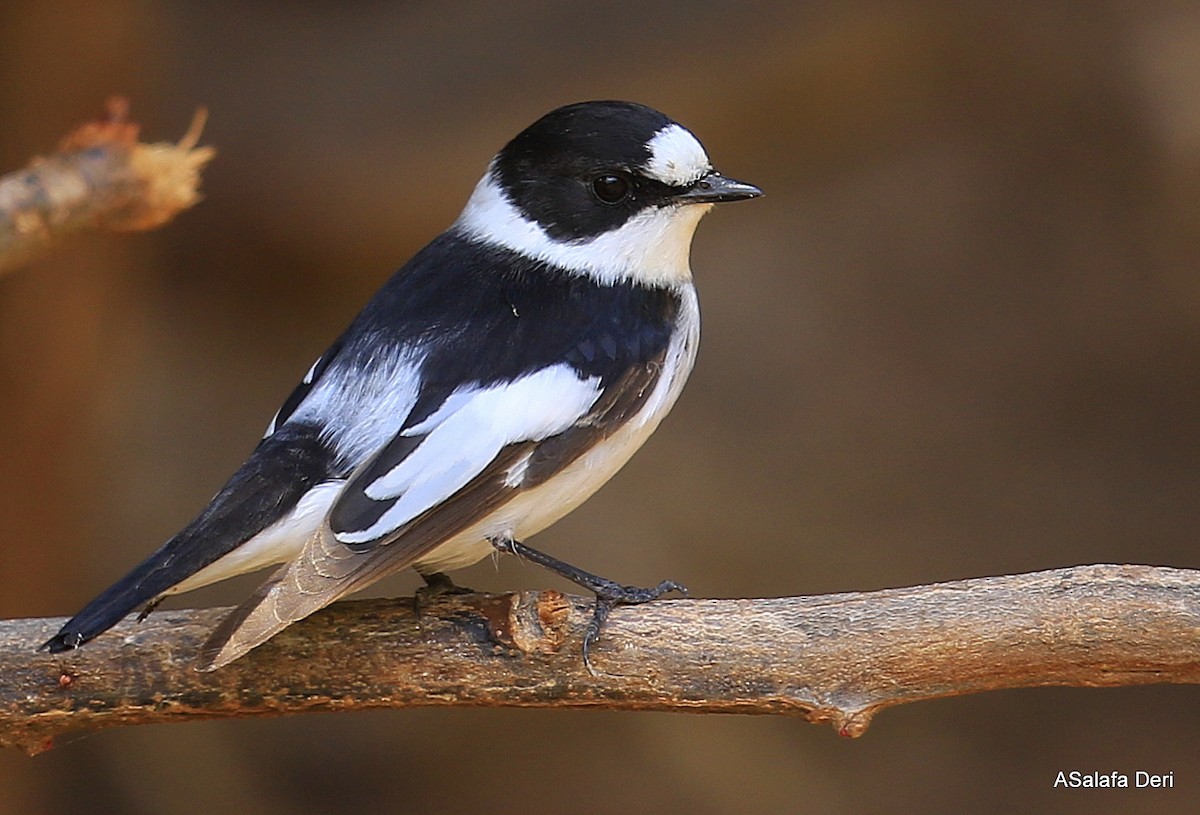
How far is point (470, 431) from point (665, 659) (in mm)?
339

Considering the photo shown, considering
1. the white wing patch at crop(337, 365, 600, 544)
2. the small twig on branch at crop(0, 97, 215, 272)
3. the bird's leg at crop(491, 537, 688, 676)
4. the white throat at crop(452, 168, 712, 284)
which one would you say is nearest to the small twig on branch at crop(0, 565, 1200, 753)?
the bird's leg at crop(491, 537, 688, 676)

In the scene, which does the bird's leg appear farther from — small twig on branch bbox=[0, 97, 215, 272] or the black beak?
small twig on branch bbox=[0, 97, 215, 272]

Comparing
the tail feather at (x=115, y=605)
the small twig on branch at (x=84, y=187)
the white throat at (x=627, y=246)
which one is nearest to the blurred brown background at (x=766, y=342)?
the small twig on branch at (x=84, y=187)

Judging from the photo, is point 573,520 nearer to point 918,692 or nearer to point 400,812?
point 400,812

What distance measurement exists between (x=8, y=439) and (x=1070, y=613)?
6.76 feet

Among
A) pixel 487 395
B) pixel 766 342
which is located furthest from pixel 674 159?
pixel 766 342

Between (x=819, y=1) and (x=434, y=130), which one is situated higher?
(x=819, y=1)

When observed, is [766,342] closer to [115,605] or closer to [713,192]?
[713,192]

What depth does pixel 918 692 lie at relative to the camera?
154cm

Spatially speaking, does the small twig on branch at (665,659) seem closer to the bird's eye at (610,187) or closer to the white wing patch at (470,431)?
the white wing patch at (470,431)

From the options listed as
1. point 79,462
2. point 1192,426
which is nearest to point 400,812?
point 79,462

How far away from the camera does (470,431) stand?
151cm

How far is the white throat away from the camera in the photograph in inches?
67.2

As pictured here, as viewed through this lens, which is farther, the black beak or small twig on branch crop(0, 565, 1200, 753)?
the black beak
